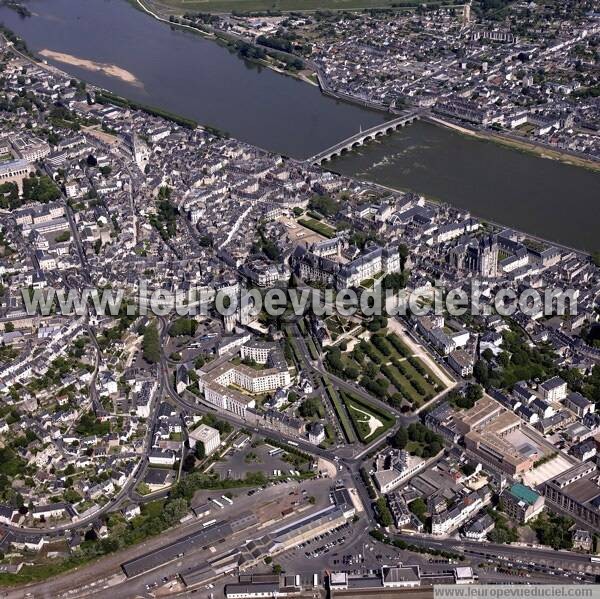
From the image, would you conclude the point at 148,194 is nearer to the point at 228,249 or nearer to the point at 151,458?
the point at 228,249

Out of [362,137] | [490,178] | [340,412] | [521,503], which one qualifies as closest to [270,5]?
[362,137]

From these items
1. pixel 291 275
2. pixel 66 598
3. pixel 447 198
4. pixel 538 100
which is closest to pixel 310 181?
pixel 447 198

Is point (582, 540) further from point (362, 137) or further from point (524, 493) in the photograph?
point (362, 137)

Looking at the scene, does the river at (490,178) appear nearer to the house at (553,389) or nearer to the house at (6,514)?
the house at (553,389)

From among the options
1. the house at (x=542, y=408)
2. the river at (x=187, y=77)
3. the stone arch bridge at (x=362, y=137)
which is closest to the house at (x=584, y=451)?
the house at (x=542, y=408)

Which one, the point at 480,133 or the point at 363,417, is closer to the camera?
the point at 363,417
